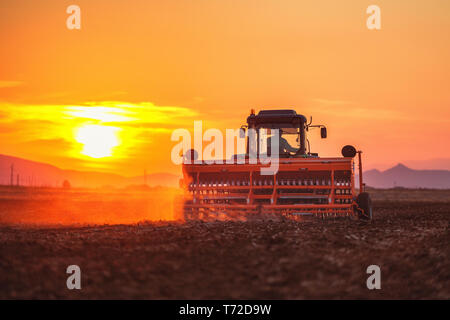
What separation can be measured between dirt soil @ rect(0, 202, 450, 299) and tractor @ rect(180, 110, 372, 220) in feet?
15.3

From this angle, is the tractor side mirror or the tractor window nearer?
the tractor side mirror

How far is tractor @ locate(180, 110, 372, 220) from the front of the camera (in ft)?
62.1

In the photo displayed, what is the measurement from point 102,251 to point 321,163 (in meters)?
9.53

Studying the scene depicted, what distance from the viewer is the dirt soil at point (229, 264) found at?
29.1 ft

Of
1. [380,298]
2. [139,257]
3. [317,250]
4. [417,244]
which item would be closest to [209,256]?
[139,257]

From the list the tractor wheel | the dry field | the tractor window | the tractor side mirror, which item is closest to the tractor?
the tractor wheel

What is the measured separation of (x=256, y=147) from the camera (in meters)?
21.7

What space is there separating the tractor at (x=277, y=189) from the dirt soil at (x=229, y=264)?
4.67 metres

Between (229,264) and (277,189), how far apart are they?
9.83 meters

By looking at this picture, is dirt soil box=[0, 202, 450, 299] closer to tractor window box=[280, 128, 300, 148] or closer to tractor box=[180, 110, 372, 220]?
tractor box=[180, 110, 372, 220]

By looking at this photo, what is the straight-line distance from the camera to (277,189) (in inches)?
784

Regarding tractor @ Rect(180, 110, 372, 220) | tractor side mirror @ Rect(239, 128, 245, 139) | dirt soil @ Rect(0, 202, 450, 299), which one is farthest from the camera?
tractor side mirror @ Rect(239, 128, 245, 139)

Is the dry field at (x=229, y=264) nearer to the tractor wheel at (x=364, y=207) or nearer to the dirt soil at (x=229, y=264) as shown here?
the dirt soil at (x=229, y=264)

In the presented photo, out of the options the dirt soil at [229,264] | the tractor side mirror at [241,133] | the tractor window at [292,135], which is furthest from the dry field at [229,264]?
the tractor window at [292,135]
